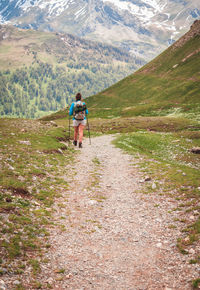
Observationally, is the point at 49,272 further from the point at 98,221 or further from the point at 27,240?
the point at 98,221

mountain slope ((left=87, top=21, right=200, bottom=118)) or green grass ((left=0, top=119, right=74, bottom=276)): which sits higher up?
mountain slope ((left=87, top=21, right=200, bottom=118))

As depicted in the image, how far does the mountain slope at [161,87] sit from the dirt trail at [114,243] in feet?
238

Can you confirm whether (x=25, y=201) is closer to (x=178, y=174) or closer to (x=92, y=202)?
(x=92, y=202)

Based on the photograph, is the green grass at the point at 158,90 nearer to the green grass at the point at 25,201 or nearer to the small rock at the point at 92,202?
the green grass at the point at 25,201

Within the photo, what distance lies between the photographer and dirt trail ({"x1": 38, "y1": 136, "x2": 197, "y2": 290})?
771cm

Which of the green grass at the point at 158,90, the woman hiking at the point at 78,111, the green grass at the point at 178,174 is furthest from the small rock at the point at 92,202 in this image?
the green grass at the point at 158,90

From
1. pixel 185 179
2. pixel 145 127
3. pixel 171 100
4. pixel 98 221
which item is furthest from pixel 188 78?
pixel 98 221

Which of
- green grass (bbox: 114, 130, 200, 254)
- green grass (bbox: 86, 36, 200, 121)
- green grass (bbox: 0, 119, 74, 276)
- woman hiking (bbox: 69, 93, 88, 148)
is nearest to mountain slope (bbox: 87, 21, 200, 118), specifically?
green grass (bbox: 86, 36, 200, 121)

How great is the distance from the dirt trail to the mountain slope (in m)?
72.6

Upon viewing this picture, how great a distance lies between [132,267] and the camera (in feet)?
27.7

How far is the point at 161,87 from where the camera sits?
396 ft

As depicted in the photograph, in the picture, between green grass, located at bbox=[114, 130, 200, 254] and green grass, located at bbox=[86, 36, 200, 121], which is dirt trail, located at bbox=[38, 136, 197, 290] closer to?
green grass, located at bbox=[114, 130, 200, 254]

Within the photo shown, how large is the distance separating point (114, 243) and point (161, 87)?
395 ft

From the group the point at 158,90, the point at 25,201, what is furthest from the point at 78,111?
the point at 158,90
